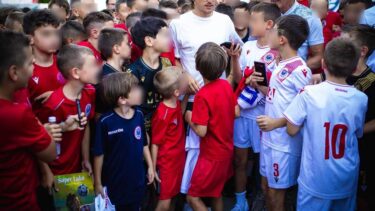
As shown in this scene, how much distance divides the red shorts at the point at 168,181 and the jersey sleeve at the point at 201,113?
507 mm

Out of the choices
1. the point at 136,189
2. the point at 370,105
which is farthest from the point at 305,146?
the point at 136,189

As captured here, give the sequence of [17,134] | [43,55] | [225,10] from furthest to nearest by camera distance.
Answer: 1. [225,10]
2. [43,55]
3. [17,134]

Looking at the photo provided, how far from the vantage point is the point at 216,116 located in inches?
141

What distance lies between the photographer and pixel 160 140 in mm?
3602

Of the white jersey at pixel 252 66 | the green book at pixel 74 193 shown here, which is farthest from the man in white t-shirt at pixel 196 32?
the green book at pixel 74 193

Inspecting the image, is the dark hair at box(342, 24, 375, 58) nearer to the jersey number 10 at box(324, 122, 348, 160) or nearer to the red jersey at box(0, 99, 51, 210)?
the jersey number 10 at box(324, 122, 348, 160)

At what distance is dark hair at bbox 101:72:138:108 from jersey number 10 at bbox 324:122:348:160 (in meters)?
1.62

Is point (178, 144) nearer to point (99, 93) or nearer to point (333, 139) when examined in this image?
point (99, 93)

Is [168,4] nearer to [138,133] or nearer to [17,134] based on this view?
[138,133]

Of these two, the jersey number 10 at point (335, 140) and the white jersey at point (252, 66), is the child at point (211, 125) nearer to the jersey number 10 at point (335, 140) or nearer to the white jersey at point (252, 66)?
the white jersey at point (252, 66)

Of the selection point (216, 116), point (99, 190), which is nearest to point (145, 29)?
point (216, 116)

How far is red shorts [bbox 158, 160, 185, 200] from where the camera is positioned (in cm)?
364

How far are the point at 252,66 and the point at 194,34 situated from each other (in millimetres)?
734

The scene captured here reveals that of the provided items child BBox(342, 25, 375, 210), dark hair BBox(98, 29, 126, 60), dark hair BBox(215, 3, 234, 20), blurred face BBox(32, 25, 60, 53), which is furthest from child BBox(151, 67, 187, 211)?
dark hair BBox(215, 3, 234, 20)
